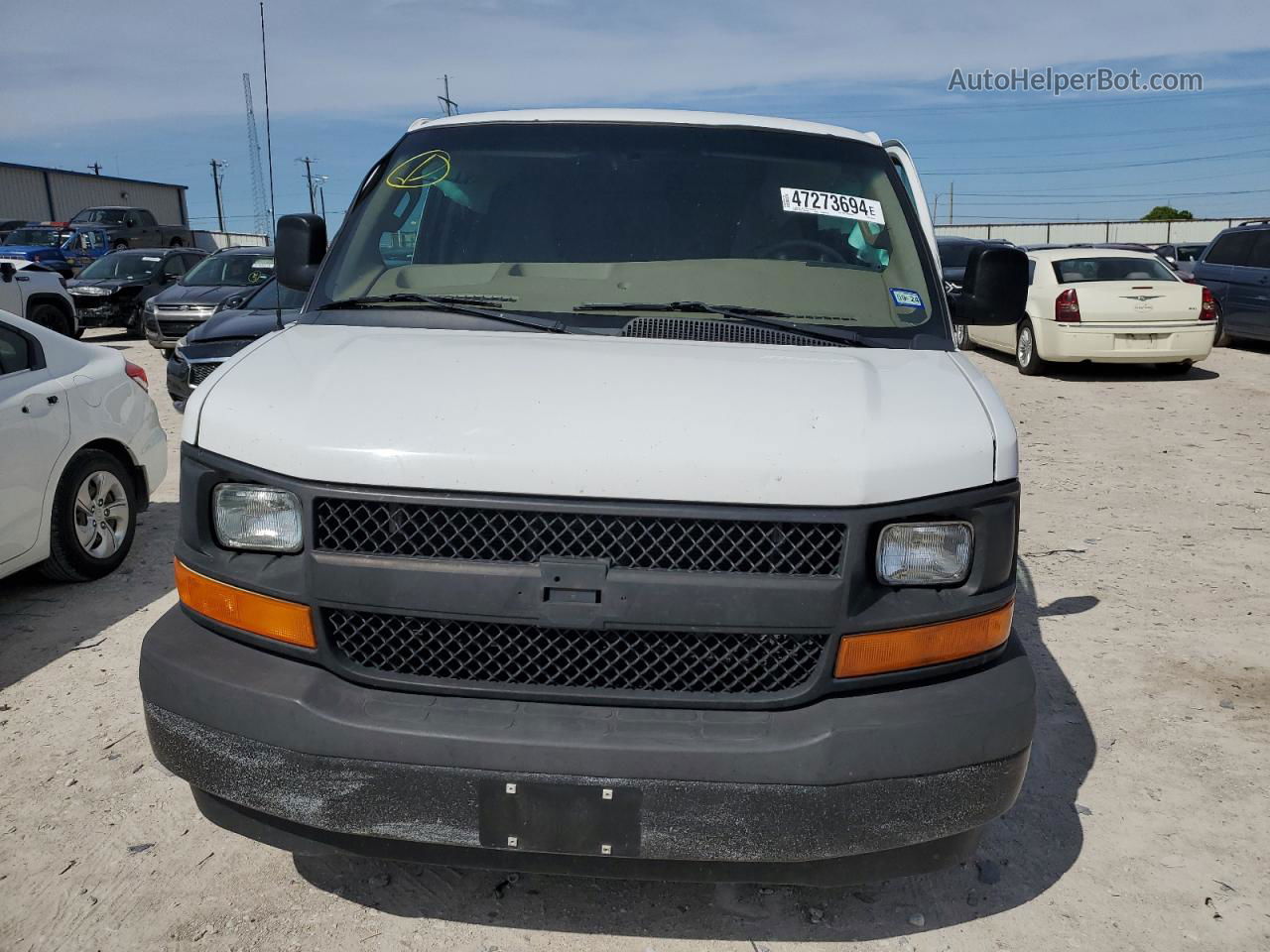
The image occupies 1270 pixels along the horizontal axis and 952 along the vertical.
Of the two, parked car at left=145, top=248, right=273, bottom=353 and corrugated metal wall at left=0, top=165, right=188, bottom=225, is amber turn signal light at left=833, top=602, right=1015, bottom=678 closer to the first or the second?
parked car at left=145, top=248, right=273, bottom=353

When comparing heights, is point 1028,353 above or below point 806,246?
below

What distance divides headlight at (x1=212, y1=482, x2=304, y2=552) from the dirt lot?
1.09 metres

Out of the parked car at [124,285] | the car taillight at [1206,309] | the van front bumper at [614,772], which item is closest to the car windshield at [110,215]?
the parked car at [124,285]

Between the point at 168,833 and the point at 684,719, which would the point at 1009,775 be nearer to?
the point at 684,719

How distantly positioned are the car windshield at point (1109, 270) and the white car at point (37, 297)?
13863 millimetres

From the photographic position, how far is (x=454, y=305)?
126 inches

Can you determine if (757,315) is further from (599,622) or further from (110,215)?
(110,215)

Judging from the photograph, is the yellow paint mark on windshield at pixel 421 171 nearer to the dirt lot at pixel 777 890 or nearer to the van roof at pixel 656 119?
the van roof at pixel 656 119

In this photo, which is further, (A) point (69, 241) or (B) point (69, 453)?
(A) point (69, 241)

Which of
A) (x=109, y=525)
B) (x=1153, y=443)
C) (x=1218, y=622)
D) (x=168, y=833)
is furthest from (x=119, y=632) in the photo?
(x=1153, y=443)

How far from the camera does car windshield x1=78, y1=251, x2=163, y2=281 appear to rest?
1981cm

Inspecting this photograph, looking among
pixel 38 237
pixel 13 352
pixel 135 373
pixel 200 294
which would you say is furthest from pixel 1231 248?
pixel 38 237

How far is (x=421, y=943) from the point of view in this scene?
278 centimetres

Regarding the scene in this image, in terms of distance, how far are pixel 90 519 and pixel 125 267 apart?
53.6ft
